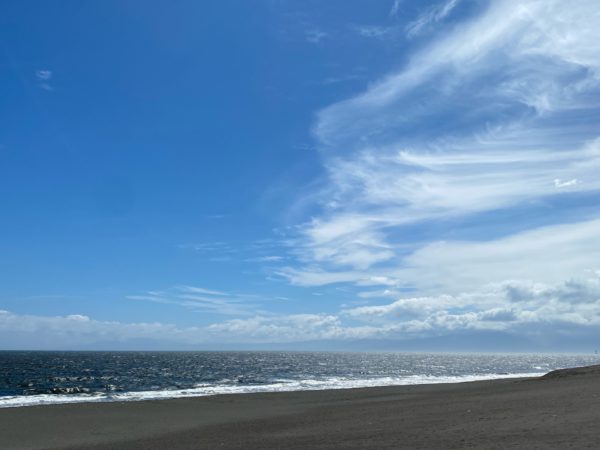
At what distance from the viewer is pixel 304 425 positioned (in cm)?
2383

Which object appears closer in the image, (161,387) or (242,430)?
(242,430)

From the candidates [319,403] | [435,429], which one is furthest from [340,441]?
[319,403]

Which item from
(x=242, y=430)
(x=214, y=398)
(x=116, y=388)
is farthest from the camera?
(x=116, y=388)

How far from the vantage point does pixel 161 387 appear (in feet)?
182

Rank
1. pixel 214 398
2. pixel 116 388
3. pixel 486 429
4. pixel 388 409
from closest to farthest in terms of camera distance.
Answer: pixel 486 429 → pixel 388 409 → pixel 214 398 → pixel 116 388

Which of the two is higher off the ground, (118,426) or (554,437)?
(554,437)

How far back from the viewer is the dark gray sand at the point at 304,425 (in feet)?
49.3

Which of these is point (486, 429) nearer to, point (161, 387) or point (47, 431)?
point (47, 431)

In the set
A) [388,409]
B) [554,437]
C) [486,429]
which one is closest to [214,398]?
[388,409]

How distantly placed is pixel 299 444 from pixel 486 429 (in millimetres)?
6391

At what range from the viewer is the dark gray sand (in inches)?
591

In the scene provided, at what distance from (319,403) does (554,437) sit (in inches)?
992

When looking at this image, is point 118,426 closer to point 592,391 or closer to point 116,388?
point 592,391

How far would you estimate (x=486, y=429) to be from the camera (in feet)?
53.9
